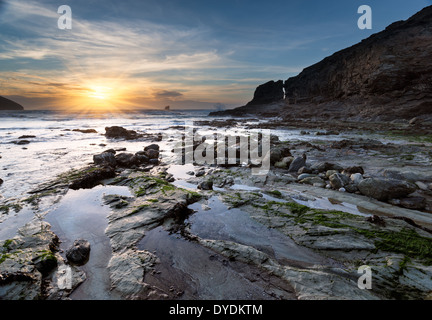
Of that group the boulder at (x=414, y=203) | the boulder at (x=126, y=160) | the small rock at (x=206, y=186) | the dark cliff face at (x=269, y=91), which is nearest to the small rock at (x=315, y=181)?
the boulder at (x=414, y=203)

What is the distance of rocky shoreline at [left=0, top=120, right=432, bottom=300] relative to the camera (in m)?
2.93

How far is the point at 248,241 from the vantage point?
4.17 meters

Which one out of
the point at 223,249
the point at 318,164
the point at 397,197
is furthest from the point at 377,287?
the point at 318,164

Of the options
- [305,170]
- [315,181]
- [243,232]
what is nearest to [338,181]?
[315,181]

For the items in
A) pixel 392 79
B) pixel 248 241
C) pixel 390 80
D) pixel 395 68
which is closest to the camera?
pixel 248 241

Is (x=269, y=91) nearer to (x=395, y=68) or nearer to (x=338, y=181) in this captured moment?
(x=395, y=68)

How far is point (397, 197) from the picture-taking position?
5945 millimetres

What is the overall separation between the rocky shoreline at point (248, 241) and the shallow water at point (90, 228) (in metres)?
0.12

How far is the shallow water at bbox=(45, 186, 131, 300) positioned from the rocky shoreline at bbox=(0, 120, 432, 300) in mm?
115

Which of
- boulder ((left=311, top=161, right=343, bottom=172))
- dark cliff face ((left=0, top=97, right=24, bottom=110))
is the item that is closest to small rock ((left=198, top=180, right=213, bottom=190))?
boulder ((left=311, top=161, right=343, bottom=172))

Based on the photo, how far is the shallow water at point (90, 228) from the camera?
3.03 meters

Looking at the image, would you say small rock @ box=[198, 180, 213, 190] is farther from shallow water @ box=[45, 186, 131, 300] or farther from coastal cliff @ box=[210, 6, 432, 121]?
coastal cliff @ box=[210, 6, 432, 121]

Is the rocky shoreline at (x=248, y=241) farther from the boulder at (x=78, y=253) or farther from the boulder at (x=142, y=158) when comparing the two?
the boulder at (x=142, y=158)

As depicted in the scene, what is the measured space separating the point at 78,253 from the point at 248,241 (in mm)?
3200
